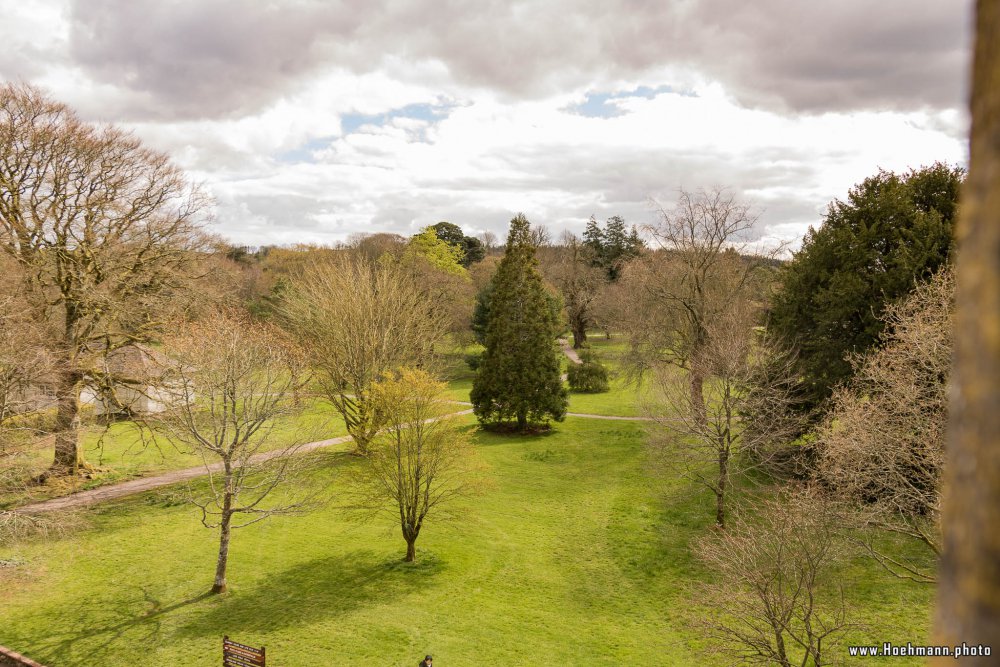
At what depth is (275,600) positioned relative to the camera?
1552 cm

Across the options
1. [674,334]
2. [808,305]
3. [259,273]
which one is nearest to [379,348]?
[674,334]

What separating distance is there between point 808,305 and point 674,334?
9.29 metres

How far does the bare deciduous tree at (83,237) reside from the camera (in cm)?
2002

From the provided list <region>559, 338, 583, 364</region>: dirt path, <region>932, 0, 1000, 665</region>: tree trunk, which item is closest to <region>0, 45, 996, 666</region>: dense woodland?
<region>932, 0, 1000, 665</region>: tree trunk

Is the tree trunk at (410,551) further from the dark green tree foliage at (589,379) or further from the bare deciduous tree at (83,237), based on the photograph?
the dark green tree foliage at (589,379)

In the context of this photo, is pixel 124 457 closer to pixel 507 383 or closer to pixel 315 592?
pixel 315 592

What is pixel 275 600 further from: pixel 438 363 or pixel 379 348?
pixel 438 363

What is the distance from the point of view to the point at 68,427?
21.2 metres

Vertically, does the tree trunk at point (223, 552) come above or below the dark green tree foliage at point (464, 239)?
below

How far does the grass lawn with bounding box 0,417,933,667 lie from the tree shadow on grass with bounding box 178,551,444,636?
50 millimetres

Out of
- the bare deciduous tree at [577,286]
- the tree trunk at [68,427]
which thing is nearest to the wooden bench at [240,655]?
the tree trunk at [68,427]

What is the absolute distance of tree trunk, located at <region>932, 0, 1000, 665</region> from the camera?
3.86 feet

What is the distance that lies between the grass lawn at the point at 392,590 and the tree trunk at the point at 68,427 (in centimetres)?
335

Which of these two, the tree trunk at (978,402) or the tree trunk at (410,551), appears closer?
the tree trunk at (978,402)
